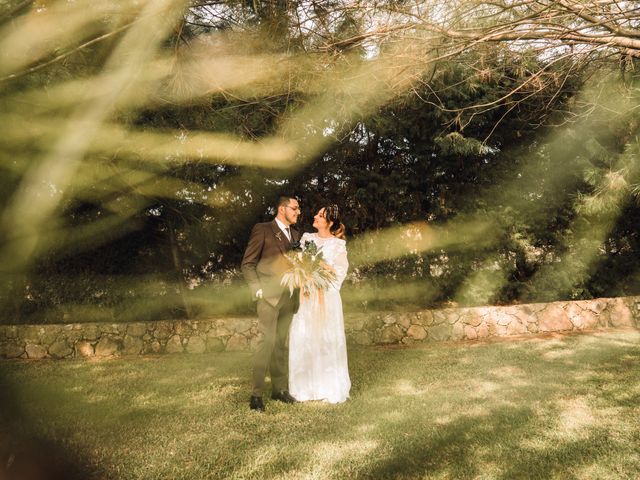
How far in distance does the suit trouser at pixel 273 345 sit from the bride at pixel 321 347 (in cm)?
11

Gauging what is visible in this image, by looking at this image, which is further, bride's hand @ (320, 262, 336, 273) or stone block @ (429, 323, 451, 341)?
stone block @ (429, 323, 451, 341)

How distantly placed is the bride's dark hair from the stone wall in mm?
3365

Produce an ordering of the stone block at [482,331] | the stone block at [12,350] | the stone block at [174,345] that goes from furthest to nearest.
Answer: the stone block at [482,331], the stone block at [174,345], the stone block at [12,350]

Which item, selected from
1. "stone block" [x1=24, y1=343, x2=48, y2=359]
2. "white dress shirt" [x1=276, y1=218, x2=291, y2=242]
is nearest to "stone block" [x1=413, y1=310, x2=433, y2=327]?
"white dress shirt" [x1=276, y1=218, x2=291, y2=242]

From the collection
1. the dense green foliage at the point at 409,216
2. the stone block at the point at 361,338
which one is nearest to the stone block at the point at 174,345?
the dense green foliage at the point at 409,216

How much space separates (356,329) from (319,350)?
3.55 metres

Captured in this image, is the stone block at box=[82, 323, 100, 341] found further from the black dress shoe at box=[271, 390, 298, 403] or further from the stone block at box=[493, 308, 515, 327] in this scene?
the stone block at box=[493, 308, 515, 327]

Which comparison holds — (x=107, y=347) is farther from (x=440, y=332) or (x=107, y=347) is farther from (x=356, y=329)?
A: (x=440, y=332)

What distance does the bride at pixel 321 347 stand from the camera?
429cm

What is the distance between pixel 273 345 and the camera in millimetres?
4246

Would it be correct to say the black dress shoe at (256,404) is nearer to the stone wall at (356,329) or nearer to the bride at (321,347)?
the bride at (321,347)

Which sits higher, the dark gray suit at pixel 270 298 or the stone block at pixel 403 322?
the dark gray suit at pixel 270 298

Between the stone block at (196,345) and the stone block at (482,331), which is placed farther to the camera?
the stone block at (482,331)

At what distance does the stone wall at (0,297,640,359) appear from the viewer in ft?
23.7
